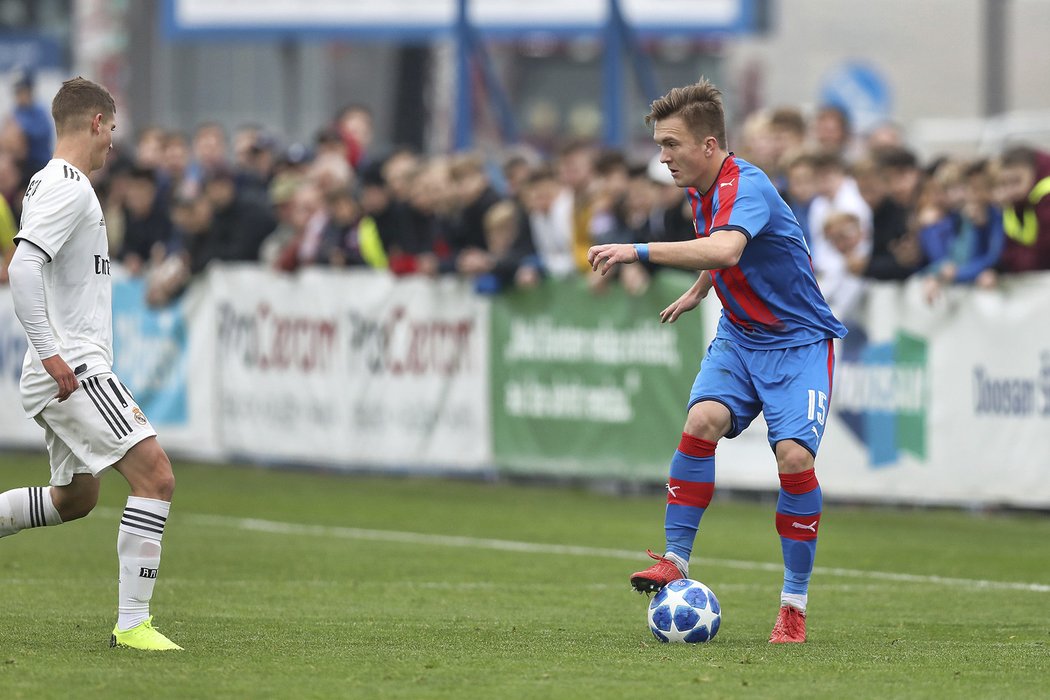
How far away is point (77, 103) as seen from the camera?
8.44 m

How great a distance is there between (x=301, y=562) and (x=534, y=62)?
20.4 m

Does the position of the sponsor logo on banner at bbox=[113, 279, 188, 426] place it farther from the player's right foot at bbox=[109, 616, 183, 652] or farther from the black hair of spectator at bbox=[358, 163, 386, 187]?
the player's right foot at bbox=[109, 616, 183, 652]

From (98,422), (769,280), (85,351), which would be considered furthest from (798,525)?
(85,351)

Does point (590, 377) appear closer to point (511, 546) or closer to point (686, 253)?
point (511, 546)

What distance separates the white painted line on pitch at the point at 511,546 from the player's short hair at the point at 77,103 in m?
4.98

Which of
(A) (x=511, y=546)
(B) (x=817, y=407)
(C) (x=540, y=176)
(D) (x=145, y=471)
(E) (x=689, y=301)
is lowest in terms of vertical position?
(A) (x=511, y=546)

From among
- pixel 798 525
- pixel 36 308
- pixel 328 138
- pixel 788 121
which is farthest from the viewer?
pixel 328 138

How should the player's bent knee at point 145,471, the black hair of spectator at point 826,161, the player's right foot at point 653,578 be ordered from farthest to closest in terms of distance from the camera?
the black hair of spectator at point 826,161
the player's right foot at point 653,578
the player's bent knee at point 145,471

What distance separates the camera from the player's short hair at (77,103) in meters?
8.44

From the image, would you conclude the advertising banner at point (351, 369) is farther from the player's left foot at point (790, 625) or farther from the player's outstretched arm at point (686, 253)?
the player's outstretched arm at point (686, 253)

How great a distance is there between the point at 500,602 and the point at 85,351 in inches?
109

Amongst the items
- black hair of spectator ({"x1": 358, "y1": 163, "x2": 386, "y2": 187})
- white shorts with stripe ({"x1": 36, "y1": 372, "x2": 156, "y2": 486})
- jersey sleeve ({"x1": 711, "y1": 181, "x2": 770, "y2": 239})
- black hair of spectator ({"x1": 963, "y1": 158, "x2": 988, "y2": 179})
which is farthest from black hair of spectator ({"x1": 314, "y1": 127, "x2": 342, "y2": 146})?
white shorts with stripe ({"x1": 36, "y1": 372, "x2": 156, "y2": 486})

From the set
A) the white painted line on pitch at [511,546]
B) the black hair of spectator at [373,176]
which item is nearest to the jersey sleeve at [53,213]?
the white painted line on pitch at [511,546]

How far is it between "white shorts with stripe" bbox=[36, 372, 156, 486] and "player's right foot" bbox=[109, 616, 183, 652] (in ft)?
2.09
